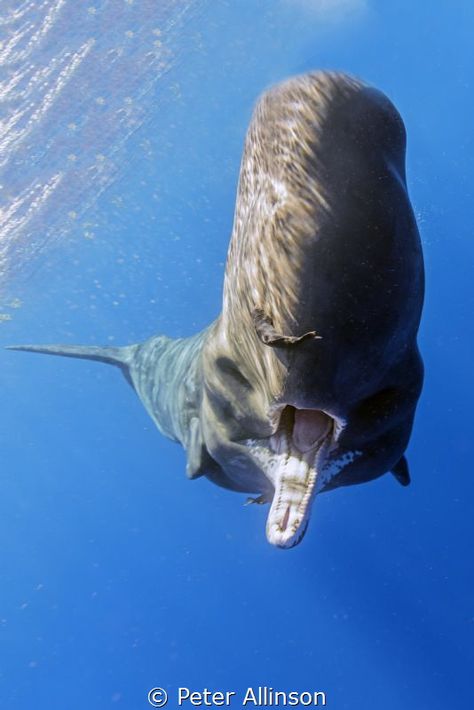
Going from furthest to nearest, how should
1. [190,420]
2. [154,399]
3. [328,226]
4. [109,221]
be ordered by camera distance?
[109,221]
[154,399]
[190,420]
[328,226]

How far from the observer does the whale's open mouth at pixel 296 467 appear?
2168mm

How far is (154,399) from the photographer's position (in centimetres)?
604

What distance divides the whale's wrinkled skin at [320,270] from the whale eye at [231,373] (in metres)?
0.10

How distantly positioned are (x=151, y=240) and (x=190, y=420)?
15.8 m

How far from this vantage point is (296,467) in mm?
2293

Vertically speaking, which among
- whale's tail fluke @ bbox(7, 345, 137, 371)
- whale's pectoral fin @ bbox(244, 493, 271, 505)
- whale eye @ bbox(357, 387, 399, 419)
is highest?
whale eye @ bbox(357, 387, 399, 419)

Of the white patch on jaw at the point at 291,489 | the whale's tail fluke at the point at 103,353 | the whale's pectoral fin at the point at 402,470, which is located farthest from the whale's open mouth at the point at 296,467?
the whale's tail fluke at the point at 103,353

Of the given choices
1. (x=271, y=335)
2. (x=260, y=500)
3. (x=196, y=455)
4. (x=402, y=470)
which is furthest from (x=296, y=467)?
(x=402, y=470)

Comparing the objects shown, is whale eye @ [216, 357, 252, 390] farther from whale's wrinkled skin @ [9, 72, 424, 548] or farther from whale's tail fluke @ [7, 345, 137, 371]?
whale's tail fluke @ [7, 345, 137, 371]

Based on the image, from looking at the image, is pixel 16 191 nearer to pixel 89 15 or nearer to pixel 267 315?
pixel 89 15

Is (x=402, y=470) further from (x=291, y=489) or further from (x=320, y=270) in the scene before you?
(x=320, y=270)

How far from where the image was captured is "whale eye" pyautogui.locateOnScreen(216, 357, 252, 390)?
2344 millimetres

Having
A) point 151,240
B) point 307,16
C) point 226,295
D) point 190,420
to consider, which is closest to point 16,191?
point 151,240

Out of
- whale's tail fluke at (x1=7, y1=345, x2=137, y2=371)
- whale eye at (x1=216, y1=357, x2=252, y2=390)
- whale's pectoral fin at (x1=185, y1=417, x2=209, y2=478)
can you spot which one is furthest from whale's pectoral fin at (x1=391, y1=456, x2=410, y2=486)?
whale's tail fluke at (x1=7, y1=345, x2=137, y2=371)
